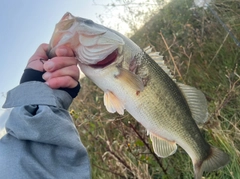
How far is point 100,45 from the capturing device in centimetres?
157

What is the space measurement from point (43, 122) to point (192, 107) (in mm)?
798

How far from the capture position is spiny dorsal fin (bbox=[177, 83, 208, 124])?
1745mm

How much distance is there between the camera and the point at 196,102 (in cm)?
177

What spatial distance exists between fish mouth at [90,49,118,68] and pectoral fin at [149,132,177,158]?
0.42 meters

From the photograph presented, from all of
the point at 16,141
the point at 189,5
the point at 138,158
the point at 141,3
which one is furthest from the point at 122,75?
the point at 189,5

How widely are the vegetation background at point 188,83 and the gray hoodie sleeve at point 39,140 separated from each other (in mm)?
997

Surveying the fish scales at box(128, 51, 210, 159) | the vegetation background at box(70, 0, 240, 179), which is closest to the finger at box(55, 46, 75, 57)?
the fish scales at box(128, 51, 210, 159)

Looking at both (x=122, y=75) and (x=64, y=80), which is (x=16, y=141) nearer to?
(x=64, y=80)

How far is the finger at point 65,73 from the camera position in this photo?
1.37m

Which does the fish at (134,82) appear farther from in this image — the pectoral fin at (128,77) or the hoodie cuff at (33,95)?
the hoodie cuff at (33,95)

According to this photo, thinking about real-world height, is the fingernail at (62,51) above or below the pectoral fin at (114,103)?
above

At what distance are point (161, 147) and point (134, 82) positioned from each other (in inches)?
15.1

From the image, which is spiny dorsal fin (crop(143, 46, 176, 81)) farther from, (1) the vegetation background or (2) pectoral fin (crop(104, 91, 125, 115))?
(1) the vegetation background

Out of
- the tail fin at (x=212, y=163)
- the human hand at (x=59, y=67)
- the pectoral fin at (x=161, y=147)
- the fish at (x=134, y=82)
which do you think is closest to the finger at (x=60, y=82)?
the human hand at (x=59, y=67)
